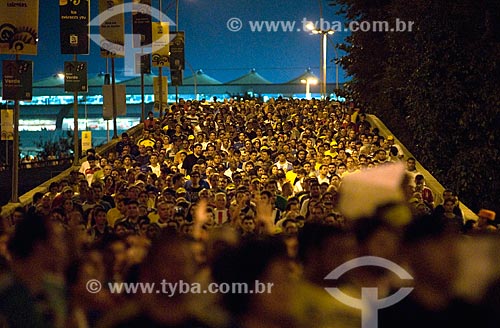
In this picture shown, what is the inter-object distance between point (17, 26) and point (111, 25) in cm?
872

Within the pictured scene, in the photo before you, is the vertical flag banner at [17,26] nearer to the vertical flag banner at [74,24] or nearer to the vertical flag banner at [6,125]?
the vertical flag banner at [74,24]

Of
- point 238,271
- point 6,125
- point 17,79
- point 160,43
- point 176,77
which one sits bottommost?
point 238,271

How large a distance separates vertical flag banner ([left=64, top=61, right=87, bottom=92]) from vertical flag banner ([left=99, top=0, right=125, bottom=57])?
89.1 inches

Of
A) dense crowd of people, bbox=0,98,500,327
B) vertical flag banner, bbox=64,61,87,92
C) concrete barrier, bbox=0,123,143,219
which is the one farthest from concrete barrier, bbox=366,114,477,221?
vertical flag banner, bbox=64,61,87,92

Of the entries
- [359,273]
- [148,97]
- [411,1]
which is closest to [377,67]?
[411,1]

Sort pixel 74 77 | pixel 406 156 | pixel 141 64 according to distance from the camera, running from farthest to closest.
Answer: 1. pixel 141 64
2. pixel 74 77
3. pixel 406 156

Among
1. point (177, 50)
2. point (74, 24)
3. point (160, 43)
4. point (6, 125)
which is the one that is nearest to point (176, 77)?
point (177, 50)

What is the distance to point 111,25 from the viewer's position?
2350 centimetres

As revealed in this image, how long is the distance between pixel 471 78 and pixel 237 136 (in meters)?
6.33

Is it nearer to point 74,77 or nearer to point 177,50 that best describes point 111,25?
point 74,77

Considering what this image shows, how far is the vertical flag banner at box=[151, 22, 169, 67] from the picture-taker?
106ft

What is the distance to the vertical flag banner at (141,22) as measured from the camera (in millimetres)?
29234

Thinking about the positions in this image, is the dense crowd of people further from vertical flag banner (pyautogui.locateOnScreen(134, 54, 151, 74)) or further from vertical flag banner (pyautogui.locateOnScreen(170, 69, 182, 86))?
vertical flag banner (pyautogui.locateOnScreen(170, 69, 182, 86))

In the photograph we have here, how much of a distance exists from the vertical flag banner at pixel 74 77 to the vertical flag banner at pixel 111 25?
226 centimetres
